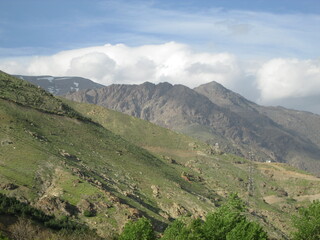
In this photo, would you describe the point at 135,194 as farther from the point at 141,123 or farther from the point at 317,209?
the point at 141,123

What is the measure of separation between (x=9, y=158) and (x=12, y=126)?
17904 mm

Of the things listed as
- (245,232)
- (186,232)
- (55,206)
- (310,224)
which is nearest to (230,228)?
(245,232)

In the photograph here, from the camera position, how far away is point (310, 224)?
2144 inches

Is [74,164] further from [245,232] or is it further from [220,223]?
[245,232]

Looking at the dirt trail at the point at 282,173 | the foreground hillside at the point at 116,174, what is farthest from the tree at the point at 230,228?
the dirt trail at the point at 282,173

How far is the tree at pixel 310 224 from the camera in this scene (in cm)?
5419

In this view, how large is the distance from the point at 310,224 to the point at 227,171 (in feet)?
297

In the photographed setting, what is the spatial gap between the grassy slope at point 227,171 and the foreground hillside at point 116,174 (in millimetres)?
398

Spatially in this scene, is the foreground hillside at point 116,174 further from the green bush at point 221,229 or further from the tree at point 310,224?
the tree at point 310,224

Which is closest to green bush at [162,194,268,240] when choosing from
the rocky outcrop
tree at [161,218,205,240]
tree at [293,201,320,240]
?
tree at [161,218,205,240]

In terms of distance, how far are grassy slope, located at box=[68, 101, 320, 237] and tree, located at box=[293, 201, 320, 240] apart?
182 ft

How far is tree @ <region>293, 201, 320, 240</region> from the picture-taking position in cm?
5419

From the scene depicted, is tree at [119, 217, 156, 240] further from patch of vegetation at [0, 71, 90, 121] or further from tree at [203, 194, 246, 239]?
patch of vegetation at [0, 71, 90, 121]

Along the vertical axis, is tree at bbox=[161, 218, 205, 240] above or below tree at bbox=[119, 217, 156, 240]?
above
